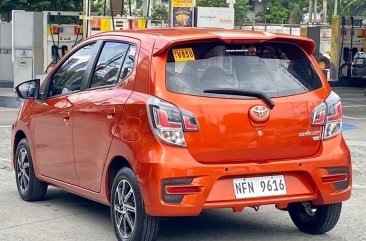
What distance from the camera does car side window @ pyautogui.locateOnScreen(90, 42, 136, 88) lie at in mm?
7156

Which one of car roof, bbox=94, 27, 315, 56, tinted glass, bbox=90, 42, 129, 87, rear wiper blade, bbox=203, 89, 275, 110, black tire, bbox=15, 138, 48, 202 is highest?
car roof, bbox=94, 27, 315, 56

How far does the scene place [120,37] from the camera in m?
7.40

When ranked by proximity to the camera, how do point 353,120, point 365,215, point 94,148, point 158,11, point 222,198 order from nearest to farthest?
point 222,198 < point 94,148 < point 365,215 < point 353,120 < point 158,11

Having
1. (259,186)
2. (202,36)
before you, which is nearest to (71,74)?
(202,36)

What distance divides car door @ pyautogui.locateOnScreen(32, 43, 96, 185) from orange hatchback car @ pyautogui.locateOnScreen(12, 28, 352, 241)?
0.42 meters

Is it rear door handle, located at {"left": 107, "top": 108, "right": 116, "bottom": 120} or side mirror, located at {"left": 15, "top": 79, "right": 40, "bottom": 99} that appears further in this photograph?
side mirror, located at {"left": 15, "top": 79, "right": 40, "bottom": 99}

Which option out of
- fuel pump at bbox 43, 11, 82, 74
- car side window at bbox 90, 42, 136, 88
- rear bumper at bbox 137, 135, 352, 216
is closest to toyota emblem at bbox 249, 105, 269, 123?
rear bumper at bbox 137, 135, 352, 216


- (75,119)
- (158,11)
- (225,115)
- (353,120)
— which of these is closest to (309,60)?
(225,115)

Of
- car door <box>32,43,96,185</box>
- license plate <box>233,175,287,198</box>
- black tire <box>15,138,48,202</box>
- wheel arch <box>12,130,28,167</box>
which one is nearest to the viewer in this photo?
license plate <box>233,175,287,198</box>

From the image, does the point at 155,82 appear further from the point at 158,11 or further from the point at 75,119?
the point at 158,11

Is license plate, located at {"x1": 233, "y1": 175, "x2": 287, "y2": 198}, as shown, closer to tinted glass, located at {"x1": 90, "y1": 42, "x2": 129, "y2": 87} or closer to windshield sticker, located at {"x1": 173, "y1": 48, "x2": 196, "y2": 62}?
windshield sticker, located at {"x1": 173, "y1": 48, "x2": 196, "y2": 62}

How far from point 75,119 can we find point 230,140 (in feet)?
5.66

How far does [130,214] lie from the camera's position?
22.2 ft

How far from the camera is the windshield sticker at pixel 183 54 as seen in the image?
667cm
